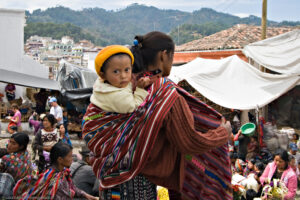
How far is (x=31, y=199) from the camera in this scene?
2.47 meters

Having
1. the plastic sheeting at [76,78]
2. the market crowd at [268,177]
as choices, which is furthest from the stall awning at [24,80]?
the market crowd at [268,177]

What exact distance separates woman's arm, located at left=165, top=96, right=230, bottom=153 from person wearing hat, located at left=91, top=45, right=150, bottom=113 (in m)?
0.18

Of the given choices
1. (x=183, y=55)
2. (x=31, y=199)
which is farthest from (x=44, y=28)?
(x=31, y=199)

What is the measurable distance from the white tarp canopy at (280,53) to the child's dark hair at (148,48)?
21.2 feet

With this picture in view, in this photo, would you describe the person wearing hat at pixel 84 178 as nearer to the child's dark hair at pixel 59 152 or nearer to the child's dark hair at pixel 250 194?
the child's dark hair at pixel 59 152

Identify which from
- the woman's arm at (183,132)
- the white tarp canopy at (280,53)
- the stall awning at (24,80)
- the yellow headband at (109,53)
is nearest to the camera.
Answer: the woman's arm at (183,132)

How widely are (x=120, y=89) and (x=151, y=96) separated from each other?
151 millimetres

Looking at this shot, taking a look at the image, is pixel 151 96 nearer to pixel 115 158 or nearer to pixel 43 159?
pixel 115 158

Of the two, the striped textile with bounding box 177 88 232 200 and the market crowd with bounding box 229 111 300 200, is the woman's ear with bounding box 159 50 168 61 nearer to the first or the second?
the striped textile with bounding box 177 88 232 200

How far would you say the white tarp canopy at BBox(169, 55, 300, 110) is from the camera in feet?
23.7

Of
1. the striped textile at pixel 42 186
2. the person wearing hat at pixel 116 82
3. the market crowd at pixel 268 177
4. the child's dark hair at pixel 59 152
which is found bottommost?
the market crowd at pixel 268 177

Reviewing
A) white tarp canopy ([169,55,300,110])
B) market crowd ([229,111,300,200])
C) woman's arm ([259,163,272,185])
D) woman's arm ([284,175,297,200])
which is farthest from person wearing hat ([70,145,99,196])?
white tarp canopy ([169,55,300,110])

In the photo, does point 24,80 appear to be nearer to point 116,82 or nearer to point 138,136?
point 116,82

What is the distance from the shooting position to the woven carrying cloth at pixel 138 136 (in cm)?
142
